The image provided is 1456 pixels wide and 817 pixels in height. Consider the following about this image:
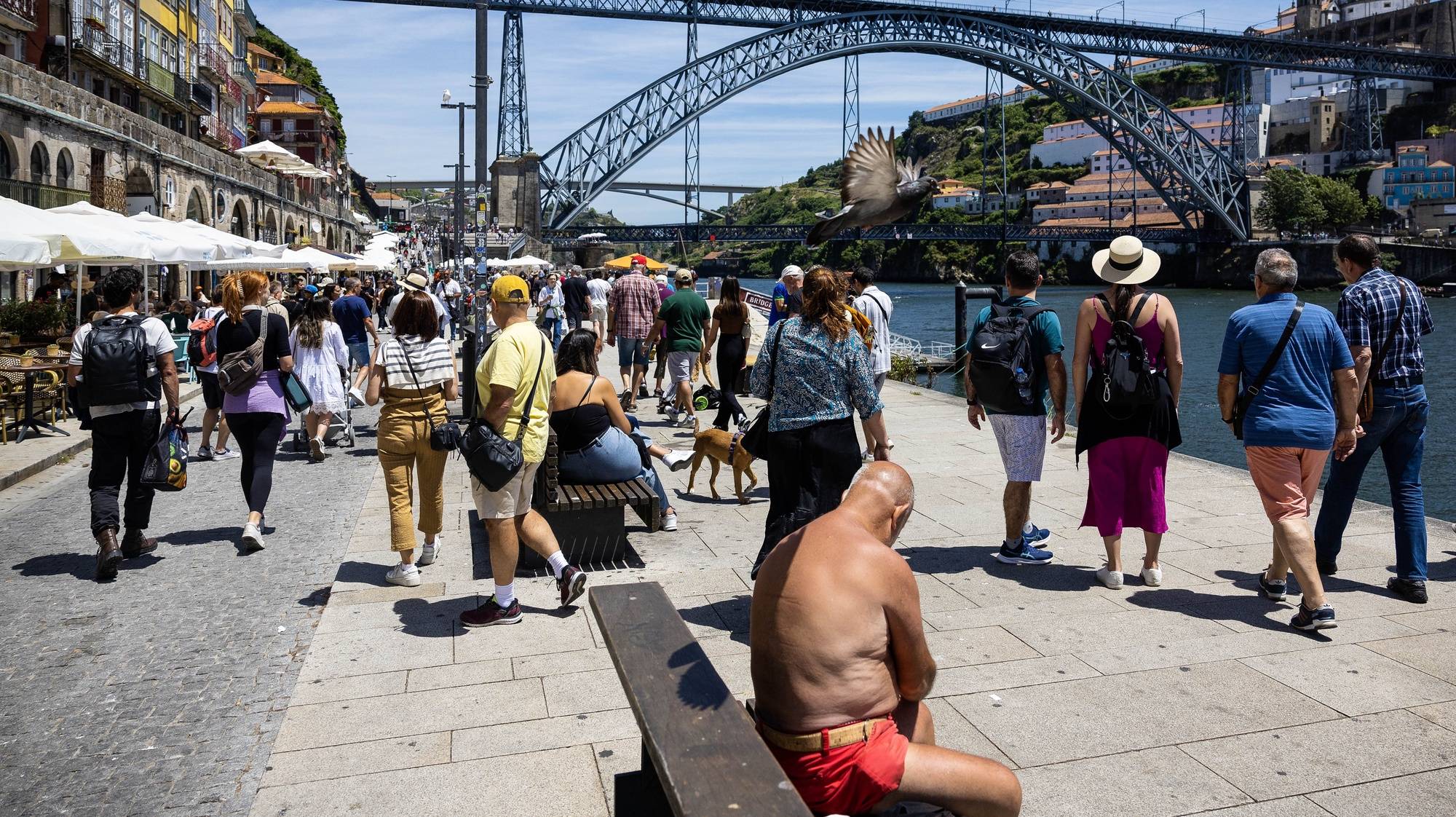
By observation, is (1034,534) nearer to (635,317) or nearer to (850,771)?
(850,771)

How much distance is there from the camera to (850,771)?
250 centimetres

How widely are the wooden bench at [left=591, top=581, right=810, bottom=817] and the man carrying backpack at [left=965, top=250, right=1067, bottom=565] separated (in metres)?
2.73

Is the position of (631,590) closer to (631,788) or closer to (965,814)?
(631,788)

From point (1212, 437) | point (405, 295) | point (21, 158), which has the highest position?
point (21, 158)

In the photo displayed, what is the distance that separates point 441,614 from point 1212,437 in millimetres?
15853

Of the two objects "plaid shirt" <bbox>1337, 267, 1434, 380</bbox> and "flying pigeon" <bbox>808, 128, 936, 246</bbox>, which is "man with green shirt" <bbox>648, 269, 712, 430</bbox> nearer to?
"flying pigeon" <bbox>808, 128, 936, 246</bbox>

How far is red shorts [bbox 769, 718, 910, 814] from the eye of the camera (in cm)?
250

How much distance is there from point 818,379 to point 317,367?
6.02m

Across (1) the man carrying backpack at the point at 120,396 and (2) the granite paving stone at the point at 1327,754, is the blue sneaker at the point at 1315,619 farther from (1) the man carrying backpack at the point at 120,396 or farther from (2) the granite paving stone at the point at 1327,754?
(1) the man carrying backpack at the point at 120,396

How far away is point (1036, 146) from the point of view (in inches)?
5226

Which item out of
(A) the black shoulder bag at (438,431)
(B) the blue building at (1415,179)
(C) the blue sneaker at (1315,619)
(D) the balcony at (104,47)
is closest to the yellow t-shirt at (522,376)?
(A) the black shoulder bag at (438,431)

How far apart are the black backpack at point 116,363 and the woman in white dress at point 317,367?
10.9 feet

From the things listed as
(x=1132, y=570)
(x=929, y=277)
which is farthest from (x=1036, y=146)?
(x=1132, y=570)

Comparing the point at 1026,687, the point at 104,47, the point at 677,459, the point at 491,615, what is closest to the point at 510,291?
the point at 491,615
